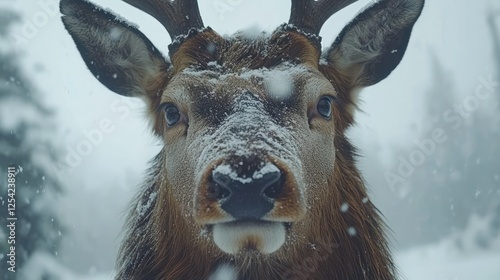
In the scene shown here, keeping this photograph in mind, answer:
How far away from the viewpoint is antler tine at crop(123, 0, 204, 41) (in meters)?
5.63

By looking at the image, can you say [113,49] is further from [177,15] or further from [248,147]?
[248,147]

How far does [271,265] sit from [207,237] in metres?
0.64

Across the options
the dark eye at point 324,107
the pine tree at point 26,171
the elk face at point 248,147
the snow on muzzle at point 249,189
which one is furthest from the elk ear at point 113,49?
the pine tree at point 26,171

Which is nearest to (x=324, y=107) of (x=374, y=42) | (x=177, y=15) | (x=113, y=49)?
(x=374, y=42)

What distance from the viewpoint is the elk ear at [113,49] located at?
5.59 m

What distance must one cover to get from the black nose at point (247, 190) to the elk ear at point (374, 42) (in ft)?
7.44

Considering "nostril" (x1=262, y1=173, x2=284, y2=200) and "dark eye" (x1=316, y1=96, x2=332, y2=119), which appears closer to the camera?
"nostril" (x1=262, y1=173, x2=284, y2=200)

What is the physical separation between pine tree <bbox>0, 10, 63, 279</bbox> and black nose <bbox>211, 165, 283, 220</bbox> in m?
7.86

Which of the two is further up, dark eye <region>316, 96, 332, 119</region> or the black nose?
dark eye <region>316, 96, 332, 119</region>

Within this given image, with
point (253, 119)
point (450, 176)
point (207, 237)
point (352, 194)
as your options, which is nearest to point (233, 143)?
point (253, 119)

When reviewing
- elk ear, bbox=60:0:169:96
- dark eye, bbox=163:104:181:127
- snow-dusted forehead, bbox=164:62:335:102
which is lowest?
dark eye, bbox=163:104:181:127

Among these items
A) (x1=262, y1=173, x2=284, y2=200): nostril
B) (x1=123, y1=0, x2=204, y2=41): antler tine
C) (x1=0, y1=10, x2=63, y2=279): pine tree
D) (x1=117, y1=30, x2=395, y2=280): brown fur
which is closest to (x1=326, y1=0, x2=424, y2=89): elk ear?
(x1=117, y1=30, x2=395, y2=280): brown fur

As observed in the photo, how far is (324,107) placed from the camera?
4945 millimetres

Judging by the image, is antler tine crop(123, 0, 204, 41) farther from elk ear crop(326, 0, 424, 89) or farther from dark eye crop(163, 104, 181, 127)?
elk ear crop(326, 0, 424, 89)
